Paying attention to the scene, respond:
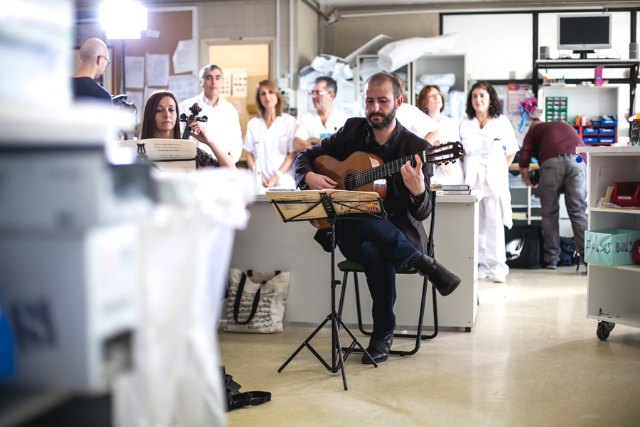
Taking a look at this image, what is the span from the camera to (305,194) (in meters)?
3.27

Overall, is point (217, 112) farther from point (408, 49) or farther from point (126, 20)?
point (408, 49)

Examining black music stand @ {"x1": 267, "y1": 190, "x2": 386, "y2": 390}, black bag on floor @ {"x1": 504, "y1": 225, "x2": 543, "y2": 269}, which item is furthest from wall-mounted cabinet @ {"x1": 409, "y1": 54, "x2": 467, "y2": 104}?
black music stand @ {"x1": 267, "y1": 190, "x2": 386, "y2": 390}

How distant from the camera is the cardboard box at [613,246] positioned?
3.97 m

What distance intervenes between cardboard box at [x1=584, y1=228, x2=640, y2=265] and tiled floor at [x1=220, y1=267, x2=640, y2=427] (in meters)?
0.41

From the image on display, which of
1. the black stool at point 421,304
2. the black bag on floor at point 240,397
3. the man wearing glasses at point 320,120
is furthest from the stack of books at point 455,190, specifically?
the man wearing glasses at point 320,120

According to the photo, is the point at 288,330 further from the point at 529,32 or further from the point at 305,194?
the point at 529,32

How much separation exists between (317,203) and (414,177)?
466 millimetres

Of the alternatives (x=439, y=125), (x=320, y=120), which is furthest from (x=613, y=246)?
(x=320, y=120)

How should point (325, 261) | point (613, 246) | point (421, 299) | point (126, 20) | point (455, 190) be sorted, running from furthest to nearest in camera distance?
point (126, 20), point (325, 261), point (455, 190), point (421, 299), point (613, 246)

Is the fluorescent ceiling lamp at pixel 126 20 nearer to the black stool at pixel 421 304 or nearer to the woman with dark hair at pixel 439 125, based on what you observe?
the woman with dark hair at pixel 439 125

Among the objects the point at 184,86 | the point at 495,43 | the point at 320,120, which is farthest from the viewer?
the point at 495,43

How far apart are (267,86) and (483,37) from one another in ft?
11.6

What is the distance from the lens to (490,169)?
249 inches

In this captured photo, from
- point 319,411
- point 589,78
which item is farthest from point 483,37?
point 319,411
